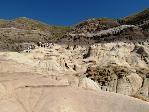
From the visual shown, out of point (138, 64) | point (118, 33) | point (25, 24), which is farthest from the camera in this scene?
point (25, 24)

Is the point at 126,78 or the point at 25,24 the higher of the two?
the point at 25,24

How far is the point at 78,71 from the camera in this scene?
217 ft

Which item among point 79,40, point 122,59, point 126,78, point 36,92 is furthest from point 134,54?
point 36,92

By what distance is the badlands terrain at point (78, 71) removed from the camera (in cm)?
2836

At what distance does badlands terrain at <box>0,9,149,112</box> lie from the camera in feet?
93.0

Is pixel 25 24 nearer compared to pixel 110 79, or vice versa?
pixel 110 79

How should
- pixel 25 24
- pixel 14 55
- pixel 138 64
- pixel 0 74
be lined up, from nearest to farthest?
1. pixel 0 74
2. pixel 14 55
3. pixel 138 64
4. pixel 25 24

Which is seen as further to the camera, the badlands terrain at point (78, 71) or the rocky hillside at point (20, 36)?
the rocky hillside at point (20, 36)

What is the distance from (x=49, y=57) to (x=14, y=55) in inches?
361

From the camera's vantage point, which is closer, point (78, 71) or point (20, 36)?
point (78, 71)

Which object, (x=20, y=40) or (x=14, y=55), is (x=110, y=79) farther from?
(x=20, y=40)

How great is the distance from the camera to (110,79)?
2410 inches

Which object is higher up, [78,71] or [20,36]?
[20,36]

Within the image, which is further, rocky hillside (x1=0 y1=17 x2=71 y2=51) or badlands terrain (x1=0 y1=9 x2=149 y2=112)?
rocky hillside (x1=0 y1=17 x2=71 y2=51)
